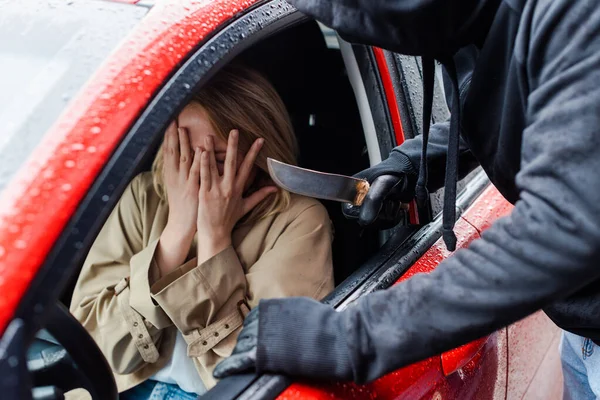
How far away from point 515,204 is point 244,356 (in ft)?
1.74

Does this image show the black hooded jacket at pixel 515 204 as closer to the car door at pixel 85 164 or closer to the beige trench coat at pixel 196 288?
the car door at pixel 85 164

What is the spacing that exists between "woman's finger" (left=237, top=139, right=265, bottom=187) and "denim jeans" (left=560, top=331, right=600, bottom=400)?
3.22 ft

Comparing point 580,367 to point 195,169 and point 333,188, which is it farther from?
point 195,169

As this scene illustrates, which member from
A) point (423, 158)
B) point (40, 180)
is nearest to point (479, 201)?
point (423, 158)

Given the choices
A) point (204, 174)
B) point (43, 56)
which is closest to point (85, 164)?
point (43, 56)

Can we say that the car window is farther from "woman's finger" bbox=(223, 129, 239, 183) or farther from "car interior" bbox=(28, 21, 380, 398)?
"car interior" bbox=(28, 21, 380, 398)

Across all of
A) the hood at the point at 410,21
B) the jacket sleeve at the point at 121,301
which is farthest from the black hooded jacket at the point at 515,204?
the jacket sleeve at the point at 121,301

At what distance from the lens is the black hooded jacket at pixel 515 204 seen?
0.84 m

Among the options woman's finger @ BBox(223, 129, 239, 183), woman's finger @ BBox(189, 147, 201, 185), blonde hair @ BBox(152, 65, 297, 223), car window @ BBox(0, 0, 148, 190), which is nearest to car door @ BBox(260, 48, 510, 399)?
blonde hair @ BBox(152, 65, 297, 223)

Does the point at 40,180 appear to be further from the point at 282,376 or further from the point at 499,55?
the point at 499,55

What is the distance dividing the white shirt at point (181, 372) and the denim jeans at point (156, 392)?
0.05 feet

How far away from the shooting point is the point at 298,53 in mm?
2053

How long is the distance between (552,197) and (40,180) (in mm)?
736

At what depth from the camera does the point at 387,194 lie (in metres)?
1.52
